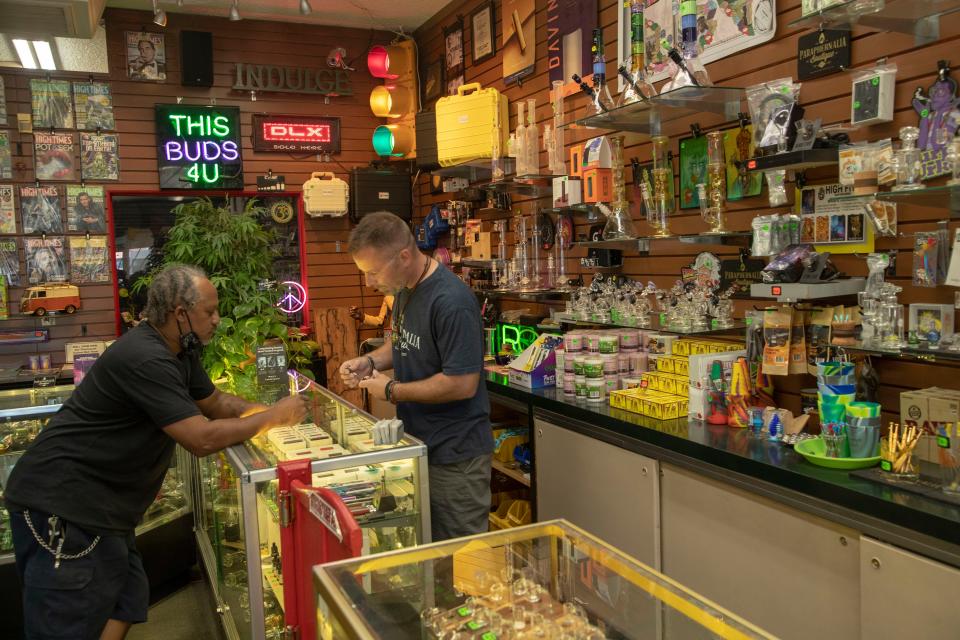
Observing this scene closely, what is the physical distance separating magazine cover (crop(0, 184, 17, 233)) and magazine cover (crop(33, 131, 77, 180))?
0.79 feet

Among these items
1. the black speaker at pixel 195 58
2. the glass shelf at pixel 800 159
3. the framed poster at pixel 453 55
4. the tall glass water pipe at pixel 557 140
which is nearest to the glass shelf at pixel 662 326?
the glass shelf at pixel 800 159

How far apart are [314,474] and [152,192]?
506 cm

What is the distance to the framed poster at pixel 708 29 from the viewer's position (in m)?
3.22

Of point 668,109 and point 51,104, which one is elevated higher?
point 51,104

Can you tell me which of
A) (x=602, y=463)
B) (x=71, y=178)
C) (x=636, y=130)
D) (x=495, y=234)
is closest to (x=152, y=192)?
(x=71, y=178)

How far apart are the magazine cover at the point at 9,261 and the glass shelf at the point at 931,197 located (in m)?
6.14

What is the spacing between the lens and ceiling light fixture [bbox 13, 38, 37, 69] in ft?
15.8

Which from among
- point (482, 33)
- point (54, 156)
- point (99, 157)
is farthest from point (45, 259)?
point (482, 33)

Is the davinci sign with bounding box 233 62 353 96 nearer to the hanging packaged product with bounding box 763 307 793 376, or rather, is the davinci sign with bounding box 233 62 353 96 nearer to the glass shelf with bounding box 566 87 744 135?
the glass shelf with bounding box 566 87 744 135

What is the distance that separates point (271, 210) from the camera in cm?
691

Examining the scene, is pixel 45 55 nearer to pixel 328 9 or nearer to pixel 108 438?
pixel 328 9

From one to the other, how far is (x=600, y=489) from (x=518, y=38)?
10.8ft

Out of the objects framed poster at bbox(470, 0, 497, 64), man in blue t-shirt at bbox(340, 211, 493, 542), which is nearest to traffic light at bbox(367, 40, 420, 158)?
framed poster at bbox(470, 0, 497, 64)

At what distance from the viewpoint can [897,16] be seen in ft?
8.05
